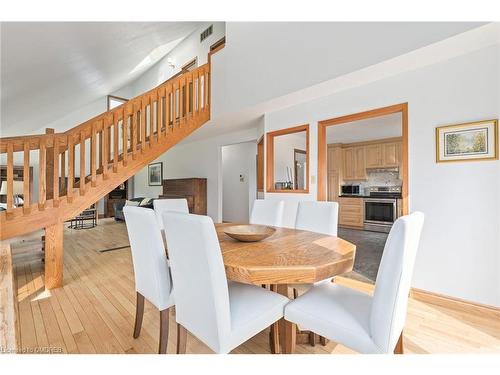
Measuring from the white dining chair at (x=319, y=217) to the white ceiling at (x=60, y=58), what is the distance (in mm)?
3258

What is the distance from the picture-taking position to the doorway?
488 centimetres

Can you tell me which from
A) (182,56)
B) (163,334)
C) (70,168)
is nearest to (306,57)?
(163,334)

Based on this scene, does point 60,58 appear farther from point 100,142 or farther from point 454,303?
point 454,303

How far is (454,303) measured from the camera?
6.97 feet

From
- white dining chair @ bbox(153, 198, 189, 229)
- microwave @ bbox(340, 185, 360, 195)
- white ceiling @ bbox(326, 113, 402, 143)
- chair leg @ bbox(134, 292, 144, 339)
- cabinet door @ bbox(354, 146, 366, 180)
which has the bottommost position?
chair leg @ bbox(134, 292, 144, 339)

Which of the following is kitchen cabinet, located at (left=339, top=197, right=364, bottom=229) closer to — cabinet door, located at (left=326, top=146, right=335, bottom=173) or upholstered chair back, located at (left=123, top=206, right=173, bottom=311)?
cabinet door, located at (left=326, top=146, right=335, bottom=173)

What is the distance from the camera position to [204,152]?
6.29m

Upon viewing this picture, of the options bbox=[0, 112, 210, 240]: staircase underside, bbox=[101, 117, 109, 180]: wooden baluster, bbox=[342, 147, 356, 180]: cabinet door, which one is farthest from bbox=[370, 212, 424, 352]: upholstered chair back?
bbox=[342, 147, 356, 180]: cabinet door

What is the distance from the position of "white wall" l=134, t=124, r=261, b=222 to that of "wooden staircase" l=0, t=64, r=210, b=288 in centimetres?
127

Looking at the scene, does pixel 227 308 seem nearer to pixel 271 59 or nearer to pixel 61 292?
pixel 61 292

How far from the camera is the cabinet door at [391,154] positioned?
18.5ft

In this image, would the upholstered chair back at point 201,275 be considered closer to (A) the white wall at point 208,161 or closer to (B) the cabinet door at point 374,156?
(A) the white wall at point 208,161

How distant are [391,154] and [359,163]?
743 mm
